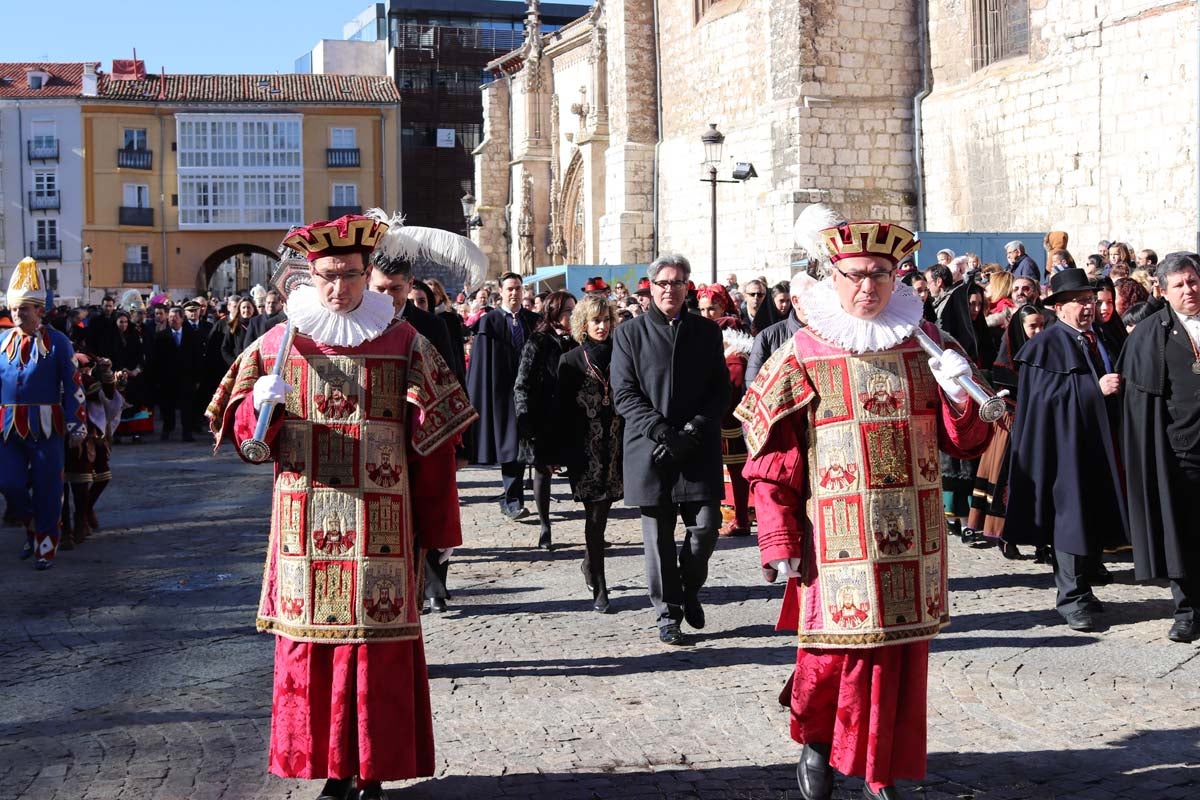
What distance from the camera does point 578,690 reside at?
19.4ft

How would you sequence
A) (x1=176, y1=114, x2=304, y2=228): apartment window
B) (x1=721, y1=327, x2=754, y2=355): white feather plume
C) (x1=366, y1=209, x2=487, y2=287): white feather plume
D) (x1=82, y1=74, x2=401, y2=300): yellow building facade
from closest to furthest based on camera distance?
(x1=366, y1=209, x2=487, y2=287): white feather plume, (x1=721, y1=327, x2=754, y2=355): white feather plume, (x1=82, y1=74, x2=401, y2=300): yellow building facade, (x1=176, y1=114, x2=304, y2=228): apartment window

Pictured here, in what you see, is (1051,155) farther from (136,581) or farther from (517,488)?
(136,581)

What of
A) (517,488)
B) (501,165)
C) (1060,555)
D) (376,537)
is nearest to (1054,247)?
(517,488)

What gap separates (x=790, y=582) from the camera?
468cm

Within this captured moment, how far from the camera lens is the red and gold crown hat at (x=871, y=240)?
4.37 metres

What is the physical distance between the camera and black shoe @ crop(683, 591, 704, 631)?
6.93 metres

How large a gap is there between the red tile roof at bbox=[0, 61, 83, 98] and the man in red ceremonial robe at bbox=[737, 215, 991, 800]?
193 ft

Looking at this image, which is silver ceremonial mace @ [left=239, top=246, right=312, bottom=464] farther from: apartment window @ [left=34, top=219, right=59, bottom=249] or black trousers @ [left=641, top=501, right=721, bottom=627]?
apartment window @ [left=34, top=219, right=59, bottom=249]

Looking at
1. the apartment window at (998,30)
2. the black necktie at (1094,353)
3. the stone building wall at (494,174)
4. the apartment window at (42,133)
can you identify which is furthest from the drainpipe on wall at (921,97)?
the apartment window at (42,133)

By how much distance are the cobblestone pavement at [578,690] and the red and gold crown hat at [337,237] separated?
1.86 meters

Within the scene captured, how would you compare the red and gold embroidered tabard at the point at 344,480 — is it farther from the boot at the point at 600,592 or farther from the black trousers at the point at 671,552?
the boot at the point at 600,592

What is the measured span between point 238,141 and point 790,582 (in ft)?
188

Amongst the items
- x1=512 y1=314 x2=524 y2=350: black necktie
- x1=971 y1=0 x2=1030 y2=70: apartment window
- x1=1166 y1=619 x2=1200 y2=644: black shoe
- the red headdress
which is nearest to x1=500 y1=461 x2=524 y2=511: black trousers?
x1=512 y1=314 x2=524 y2=350: black necktie

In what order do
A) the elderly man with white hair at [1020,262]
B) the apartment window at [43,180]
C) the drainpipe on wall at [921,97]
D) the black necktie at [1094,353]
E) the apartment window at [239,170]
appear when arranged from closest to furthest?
the black necktie at [1094,353] < the elderly man with white hair at [1020,262] < the drainpipe on wall at [921,97] < the apartment window at [43,180] < the apartment window at [239,170]
